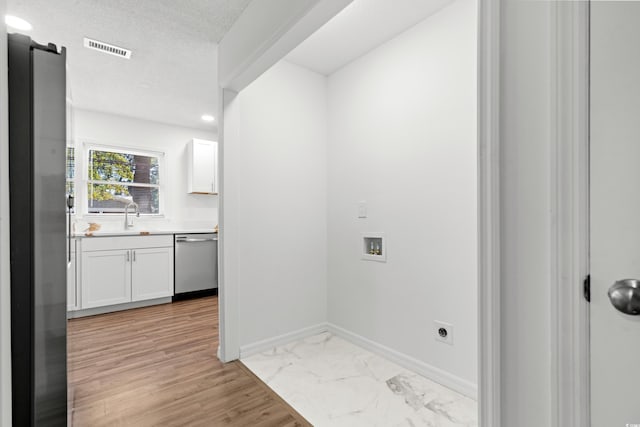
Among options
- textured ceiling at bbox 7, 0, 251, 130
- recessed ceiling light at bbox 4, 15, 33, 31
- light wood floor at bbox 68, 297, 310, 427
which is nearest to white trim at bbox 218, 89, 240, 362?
light wood floor at bbox 68, 297, 310, 427

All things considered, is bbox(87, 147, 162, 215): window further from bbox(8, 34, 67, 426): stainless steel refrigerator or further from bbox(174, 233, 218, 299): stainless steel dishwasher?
bbox(8, 34, 67, 426): stainless steel refrigerator

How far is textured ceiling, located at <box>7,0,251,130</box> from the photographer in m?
Result: 2.00

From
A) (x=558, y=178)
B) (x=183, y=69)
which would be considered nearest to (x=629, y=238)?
(x=558, y=178)

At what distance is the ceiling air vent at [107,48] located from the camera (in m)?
2.36

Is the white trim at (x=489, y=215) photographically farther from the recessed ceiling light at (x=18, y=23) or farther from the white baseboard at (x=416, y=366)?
the recessed ceiling light at (x=18, y=23)

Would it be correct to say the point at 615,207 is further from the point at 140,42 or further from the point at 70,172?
the point at 140,42

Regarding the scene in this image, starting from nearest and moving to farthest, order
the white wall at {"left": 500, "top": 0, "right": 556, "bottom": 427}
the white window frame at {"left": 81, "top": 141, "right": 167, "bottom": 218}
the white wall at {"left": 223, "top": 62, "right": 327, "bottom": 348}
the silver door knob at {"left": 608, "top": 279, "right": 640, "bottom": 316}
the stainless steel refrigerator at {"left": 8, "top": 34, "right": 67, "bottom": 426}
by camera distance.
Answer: the silver door knob at {"left": 608, "top": 279, "right": 640, "bottom": 316}
the white wall at {"left": 500, "top": 0, "right": 556, "bottom": 427}
the stainless steel refrigerator at {"left": 8, "top": 34, "right": 67, "bottom": 426}
the white wall at {"left": 223, "top": 62, "right": 327, "bottom": 348}
the white window frame at {"left": 81, "top": 141, "right": 167, "bottom": 218}

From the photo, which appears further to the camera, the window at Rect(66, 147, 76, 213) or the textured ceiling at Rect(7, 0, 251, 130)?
the textured ceiling at Rect(7, 0, 251, 130)

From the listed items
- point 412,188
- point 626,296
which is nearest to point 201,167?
point 412,188

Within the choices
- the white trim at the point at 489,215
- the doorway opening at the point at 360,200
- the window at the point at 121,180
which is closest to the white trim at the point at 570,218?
the white trim at the point at 489,215

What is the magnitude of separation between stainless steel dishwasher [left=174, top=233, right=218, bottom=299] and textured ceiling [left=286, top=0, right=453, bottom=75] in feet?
8.74

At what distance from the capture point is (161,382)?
200 centimetres

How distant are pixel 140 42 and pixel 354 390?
2.99m

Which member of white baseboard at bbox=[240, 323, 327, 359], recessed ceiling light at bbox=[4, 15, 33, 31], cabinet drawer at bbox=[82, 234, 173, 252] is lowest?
white baseboard at bbox=[240, 323, 327, 359]
